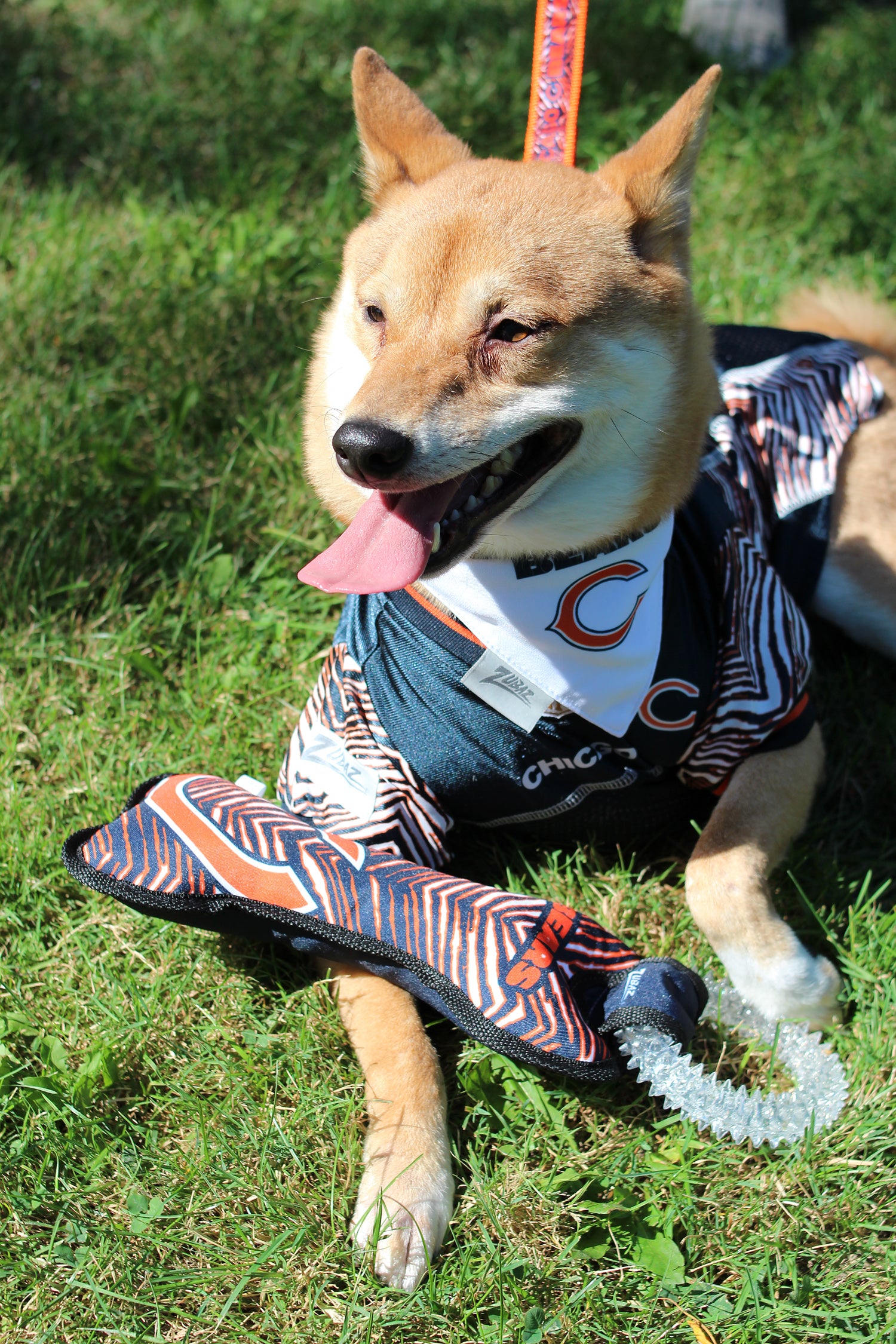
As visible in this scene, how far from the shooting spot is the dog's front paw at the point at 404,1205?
1.92m

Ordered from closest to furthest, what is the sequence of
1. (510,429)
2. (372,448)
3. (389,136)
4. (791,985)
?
(372,448) → (510,429) → (791,985) → (389,136)

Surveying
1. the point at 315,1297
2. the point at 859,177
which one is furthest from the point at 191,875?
the point at 859,177

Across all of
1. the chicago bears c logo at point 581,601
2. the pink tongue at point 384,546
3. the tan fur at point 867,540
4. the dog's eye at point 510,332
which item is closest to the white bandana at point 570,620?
the chicago bears c logo at point 581,601

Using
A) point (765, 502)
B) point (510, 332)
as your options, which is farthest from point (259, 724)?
point (765, 502)

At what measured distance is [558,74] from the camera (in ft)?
8.37

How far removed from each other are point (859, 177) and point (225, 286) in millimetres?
2620

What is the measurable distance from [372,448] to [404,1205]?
133 cm

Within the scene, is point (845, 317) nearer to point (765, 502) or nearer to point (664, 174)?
point (765, 502)

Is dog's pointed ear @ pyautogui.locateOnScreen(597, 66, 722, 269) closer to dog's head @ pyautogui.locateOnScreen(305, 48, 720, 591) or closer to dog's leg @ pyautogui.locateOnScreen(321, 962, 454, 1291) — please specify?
dog's head @ pyautogui.locateOnScreen(305, 48, 720, 591)

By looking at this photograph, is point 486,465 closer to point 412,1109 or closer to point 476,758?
point 476,758

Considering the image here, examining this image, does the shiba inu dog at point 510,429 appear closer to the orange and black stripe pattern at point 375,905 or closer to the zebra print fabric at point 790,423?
the orange and black stripe pattern at point 375,905

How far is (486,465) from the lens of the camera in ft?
6.86

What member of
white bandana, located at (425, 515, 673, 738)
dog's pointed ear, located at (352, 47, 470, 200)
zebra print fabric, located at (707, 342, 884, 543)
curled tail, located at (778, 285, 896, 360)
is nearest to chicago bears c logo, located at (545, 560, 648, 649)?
white bandana, located at (425, 515, 673, 738)

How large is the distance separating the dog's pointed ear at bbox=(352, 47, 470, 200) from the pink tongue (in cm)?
82
